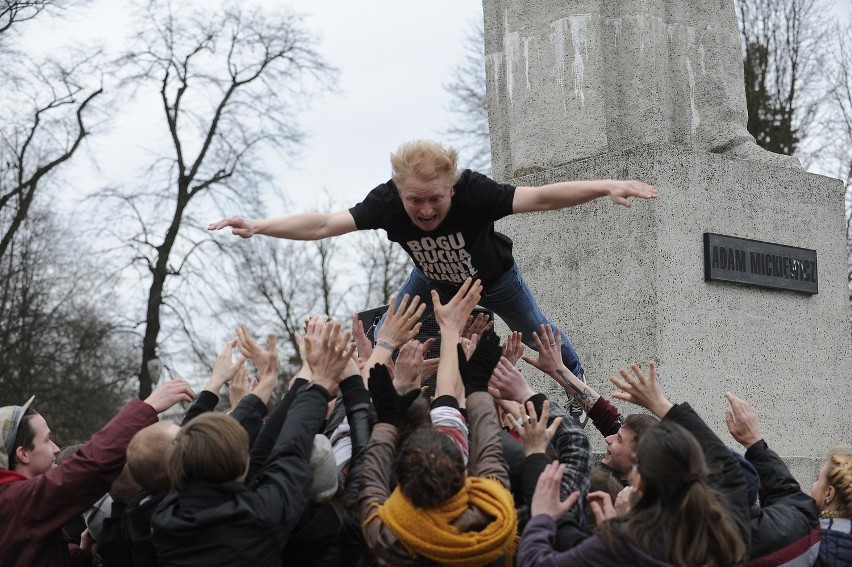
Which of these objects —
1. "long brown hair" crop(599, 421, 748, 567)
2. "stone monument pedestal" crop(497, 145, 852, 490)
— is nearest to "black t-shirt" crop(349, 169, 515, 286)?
"stone monument pedestal" crop(497, 145, 852, 490)

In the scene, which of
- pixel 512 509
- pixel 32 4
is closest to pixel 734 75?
pixel 512 509

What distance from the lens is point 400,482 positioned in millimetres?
3684

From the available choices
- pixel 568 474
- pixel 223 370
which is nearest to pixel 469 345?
pixel 223 370

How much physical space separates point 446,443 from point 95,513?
5.50 feet

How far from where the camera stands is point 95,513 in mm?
4508

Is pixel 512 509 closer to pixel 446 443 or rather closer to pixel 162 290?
pixel 446 443

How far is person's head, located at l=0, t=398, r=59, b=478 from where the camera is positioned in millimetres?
4324

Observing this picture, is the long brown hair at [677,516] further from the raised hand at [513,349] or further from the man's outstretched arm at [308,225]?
the man's outstretched arm at [308,225]

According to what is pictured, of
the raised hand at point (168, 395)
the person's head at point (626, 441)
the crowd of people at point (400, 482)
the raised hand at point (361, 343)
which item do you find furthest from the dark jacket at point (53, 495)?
the person's head at point (626, 441)

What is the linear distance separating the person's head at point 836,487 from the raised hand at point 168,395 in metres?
2.44

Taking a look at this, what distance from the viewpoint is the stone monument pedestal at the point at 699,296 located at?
657 centimetres

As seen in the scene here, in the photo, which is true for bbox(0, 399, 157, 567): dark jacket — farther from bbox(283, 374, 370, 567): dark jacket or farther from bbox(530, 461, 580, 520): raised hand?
bbox(530, 461, 580, 520): raised hand

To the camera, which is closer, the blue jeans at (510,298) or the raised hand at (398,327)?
the raised hand at (398,327)

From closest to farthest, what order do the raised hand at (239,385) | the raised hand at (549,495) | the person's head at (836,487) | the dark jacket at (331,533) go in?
the raised hand at (549,495) → the dark jacket at (331,533) → the person's head at (836,487) → the raised hand at (239,385)
